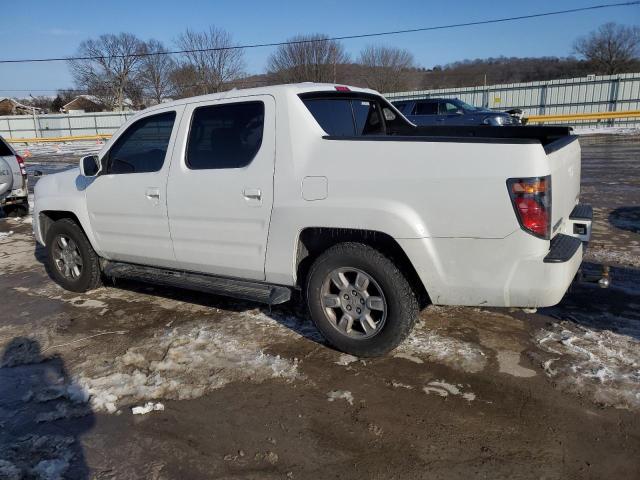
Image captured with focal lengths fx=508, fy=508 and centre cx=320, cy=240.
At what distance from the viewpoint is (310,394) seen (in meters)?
3.32

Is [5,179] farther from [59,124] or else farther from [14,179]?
[59,124]

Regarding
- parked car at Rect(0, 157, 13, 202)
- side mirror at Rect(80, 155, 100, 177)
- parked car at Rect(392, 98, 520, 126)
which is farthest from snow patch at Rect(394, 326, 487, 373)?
parked car at Rect(392, 98, 520, 126)

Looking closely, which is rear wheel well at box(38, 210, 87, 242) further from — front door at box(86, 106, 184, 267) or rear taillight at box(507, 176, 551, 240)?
rear taillight at box(507, 176, 551, 240)

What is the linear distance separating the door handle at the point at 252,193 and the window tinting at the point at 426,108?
14337 mm

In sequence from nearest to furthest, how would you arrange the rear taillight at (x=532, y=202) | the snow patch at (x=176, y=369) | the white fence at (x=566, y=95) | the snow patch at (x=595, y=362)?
the rear taillight at (x=532, y=202) < the snow patch at (x=595, y=362) < the snow patch at (x=176, y=369) < the white fence at (x=566, y=95)

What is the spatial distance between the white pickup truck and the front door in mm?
15

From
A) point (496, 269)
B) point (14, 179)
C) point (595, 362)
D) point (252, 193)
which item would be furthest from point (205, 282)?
point (14, 179)

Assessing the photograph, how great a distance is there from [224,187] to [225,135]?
0.46m

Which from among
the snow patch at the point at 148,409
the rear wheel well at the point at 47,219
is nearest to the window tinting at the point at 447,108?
the rear wheel well at the point at 47,219

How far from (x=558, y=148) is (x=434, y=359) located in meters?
1.67

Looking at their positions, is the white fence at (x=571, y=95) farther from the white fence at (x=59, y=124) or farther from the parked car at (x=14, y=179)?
the white fence at (x=59, y=124)

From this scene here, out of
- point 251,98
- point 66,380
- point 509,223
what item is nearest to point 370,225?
point 509,223

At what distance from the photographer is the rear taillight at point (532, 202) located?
2.91 meters

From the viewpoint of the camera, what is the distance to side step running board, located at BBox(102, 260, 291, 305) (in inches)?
153
